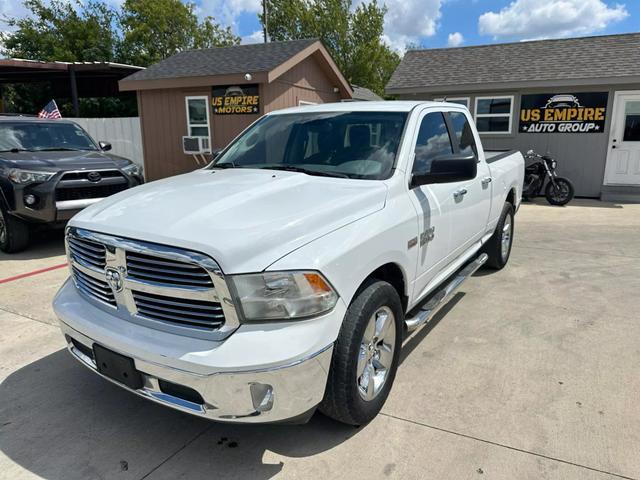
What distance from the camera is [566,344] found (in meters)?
3.95

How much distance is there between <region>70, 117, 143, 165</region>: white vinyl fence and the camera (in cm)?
1606

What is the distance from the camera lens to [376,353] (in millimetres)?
2934

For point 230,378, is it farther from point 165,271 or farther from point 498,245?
point 498,245

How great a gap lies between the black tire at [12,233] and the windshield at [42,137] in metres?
1.16

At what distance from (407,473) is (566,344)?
2157 mm

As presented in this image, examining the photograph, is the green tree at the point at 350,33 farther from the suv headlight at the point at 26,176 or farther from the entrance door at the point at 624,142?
the suv headlight at the point at 26,176

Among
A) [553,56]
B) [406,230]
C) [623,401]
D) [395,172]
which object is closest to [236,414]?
[406,230]

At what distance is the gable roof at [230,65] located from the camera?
11.8 meters

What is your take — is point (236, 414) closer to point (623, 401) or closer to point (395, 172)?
point (395, 172)

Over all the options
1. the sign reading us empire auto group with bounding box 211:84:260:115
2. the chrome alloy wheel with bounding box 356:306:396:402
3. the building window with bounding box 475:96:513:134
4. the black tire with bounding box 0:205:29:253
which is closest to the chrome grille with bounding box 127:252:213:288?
the chrome alloy wheel with bounding box 356:306:396:402

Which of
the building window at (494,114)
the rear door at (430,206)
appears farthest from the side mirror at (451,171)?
the building window at (494,114)

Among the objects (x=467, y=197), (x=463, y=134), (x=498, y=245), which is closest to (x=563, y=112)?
(x=498, y=245)

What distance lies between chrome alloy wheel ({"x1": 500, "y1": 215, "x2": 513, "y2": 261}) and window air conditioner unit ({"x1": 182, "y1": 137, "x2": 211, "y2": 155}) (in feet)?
29.1

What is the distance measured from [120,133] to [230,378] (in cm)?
1609
